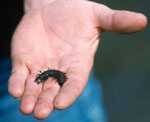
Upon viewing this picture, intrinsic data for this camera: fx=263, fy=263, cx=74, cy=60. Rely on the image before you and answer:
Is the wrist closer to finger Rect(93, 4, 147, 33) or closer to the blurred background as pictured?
finger Rect(93, 4, 147, 33)

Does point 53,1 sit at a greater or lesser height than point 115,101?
greater

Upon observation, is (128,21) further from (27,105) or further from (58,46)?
(27,105)

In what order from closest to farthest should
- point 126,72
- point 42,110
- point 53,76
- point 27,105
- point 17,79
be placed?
point 42,110, point 27,105, point 17,79, point 53,76, point 126,72

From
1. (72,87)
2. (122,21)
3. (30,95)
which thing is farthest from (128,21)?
(30,95)

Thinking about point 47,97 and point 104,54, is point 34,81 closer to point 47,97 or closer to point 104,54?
point 47,97

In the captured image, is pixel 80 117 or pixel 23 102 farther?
pixel 80 117

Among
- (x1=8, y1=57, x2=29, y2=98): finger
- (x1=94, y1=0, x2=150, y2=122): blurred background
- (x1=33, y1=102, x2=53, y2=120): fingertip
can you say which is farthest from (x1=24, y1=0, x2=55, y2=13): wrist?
(x1=94, y1=0, x2=150, y2=122): blurred background

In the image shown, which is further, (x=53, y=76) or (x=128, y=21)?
(x=53, y=76)

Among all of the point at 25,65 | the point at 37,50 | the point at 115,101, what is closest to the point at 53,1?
the point at 37,50
